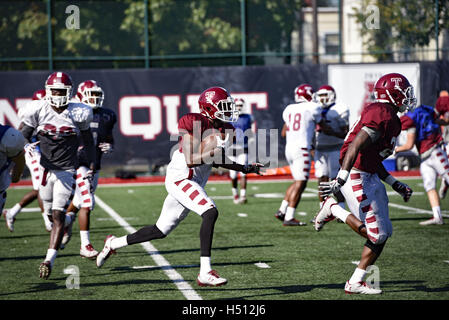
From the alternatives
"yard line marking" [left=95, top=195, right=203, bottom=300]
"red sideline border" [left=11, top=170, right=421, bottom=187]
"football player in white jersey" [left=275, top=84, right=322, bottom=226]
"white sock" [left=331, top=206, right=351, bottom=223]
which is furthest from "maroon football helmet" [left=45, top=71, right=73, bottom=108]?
"red sideline border" [left=11, top=170, right=421, bottom=187]

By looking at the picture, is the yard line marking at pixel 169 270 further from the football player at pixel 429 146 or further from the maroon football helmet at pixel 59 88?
the football player at pixel 429 146

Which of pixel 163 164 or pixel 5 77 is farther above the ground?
pixel 5 77

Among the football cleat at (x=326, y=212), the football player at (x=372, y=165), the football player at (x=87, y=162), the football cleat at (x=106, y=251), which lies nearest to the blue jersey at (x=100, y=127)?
the football player at (x=87, y=162)

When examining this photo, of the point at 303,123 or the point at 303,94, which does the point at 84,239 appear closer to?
the point at 303,123

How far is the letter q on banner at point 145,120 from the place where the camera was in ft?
63.5

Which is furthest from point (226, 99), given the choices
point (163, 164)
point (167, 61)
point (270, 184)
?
point (167, 61)

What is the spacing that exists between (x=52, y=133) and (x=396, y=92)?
3392mm

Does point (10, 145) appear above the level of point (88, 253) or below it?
above

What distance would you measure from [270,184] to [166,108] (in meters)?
4.01

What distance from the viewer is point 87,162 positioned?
8.33 metres

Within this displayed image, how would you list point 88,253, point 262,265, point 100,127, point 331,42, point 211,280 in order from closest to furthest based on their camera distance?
point 211,280
point 262,265
point 88,253
point 100,127
point 331,42

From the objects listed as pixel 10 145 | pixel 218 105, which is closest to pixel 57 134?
pixel 10 145

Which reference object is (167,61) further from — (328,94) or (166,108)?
(328,94)

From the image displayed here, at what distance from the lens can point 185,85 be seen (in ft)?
63.9
